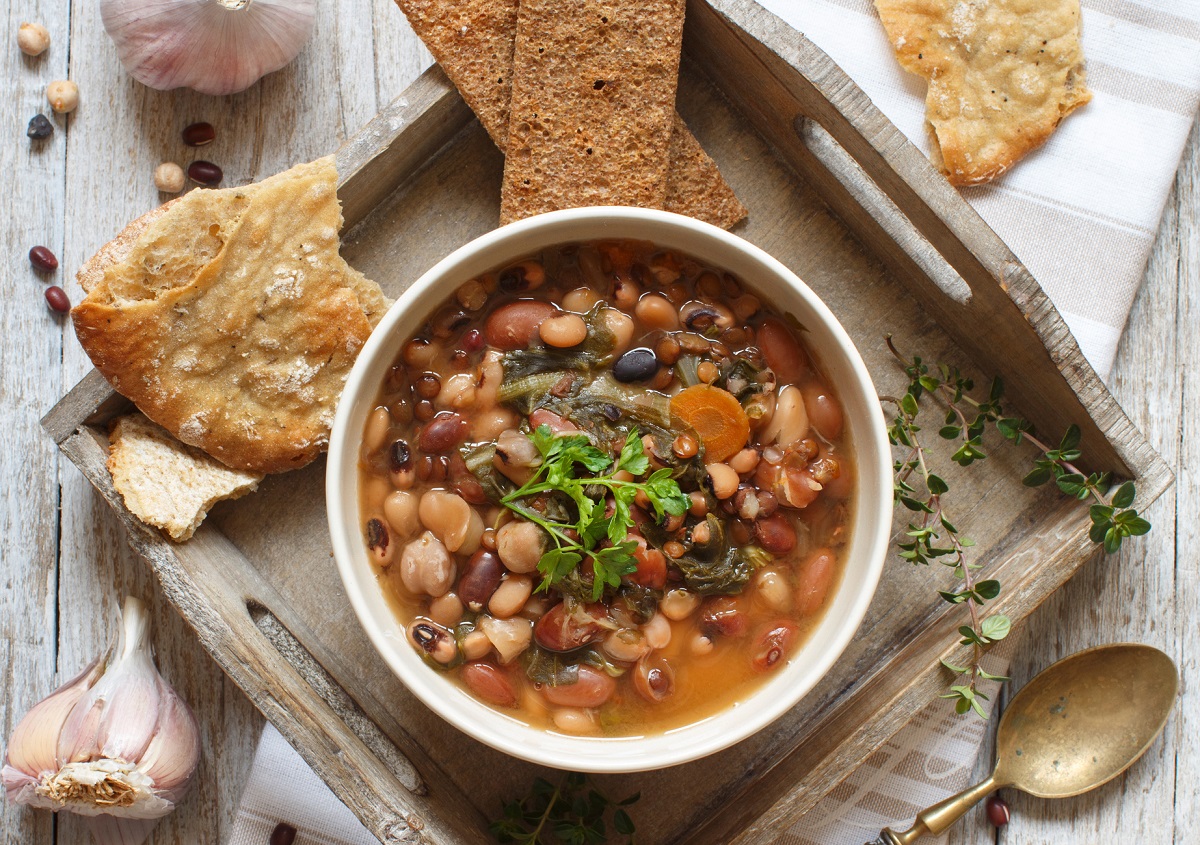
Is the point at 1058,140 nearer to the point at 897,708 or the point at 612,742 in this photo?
the point at 897,708

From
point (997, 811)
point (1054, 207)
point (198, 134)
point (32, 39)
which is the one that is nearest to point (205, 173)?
point (198, 134)

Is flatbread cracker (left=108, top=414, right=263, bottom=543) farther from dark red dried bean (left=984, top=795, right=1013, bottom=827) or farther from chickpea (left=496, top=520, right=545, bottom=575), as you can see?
dark red dried bean (left=984, top=795, right=1013, bottom=827)

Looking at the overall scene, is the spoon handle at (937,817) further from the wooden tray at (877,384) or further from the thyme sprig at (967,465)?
the wooden tray at (877,384)

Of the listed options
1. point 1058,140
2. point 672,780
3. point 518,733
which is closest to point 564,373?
point 518,733

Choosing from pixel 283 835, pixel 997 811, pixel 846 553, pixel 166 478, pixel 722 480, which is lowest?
pixel 997 811

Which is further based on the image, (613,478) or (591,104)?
(591,104)

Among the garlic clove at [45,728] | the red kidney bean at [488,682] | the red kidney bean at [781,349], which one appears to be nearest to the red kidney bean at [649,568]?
the red kidney bean at [488,682]

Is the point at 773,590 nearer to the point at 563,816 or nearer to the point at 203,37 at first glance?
the point at 563,816

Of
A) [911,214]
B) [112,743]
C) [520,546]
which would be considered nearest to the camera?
[520,546]
